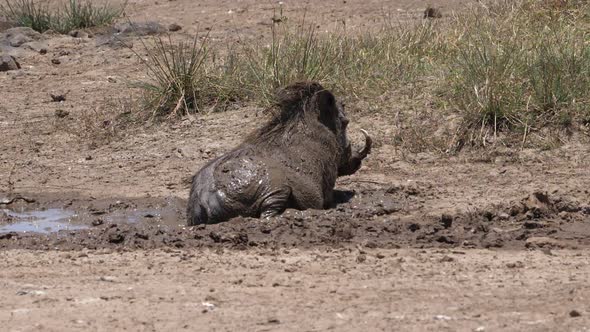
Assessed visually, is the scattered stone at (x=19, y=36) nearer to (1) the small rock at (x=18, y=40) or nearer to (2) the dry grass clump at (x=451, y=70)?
(1) the small rock at (x=18, y=40)

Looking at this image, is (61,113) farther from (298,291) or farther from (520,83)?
(298,291)

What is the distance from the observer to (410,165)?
1070 centimetres

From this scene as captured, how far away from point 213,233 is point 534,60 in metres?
4.22

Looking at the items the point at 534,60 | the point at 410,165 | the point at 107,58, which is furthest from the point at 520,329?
the point at 107,58

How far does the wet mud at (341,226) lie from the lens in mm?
8008

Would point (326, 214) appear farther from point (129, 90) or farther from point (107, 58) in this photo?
point (107, 58)

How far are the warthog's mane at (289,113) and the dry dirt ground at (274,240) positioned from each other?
0.70m

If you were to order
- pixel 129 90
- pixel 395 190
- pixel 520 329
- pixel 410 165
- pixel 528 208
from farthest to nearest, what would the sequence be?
pixel 129 90 → pixel 410 165 → pixel 395 190 → pixel 528 208 → pixel 520 329

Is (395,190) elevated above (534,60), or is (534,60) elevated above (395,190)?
(534,60)

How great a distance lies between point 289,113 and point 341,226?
67.6 inches

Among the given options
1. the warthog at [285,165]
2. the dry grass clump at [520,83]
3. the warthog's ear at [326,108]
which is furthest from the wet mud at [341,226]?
the dry grass clump at [520,83]

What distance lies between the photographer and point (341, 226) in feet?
27.5

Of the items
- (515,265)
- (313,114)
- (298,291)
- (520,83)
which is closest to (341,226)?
(515,265)

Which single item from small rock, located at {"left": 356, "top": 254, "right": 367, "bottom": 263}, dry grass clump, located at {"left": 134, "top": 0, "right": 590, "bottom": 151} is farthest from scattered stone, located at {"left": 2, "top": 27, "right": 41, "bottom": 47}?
small rock, located at {"left": 356, "top": 254, "right": 367, "bottom": 263}
